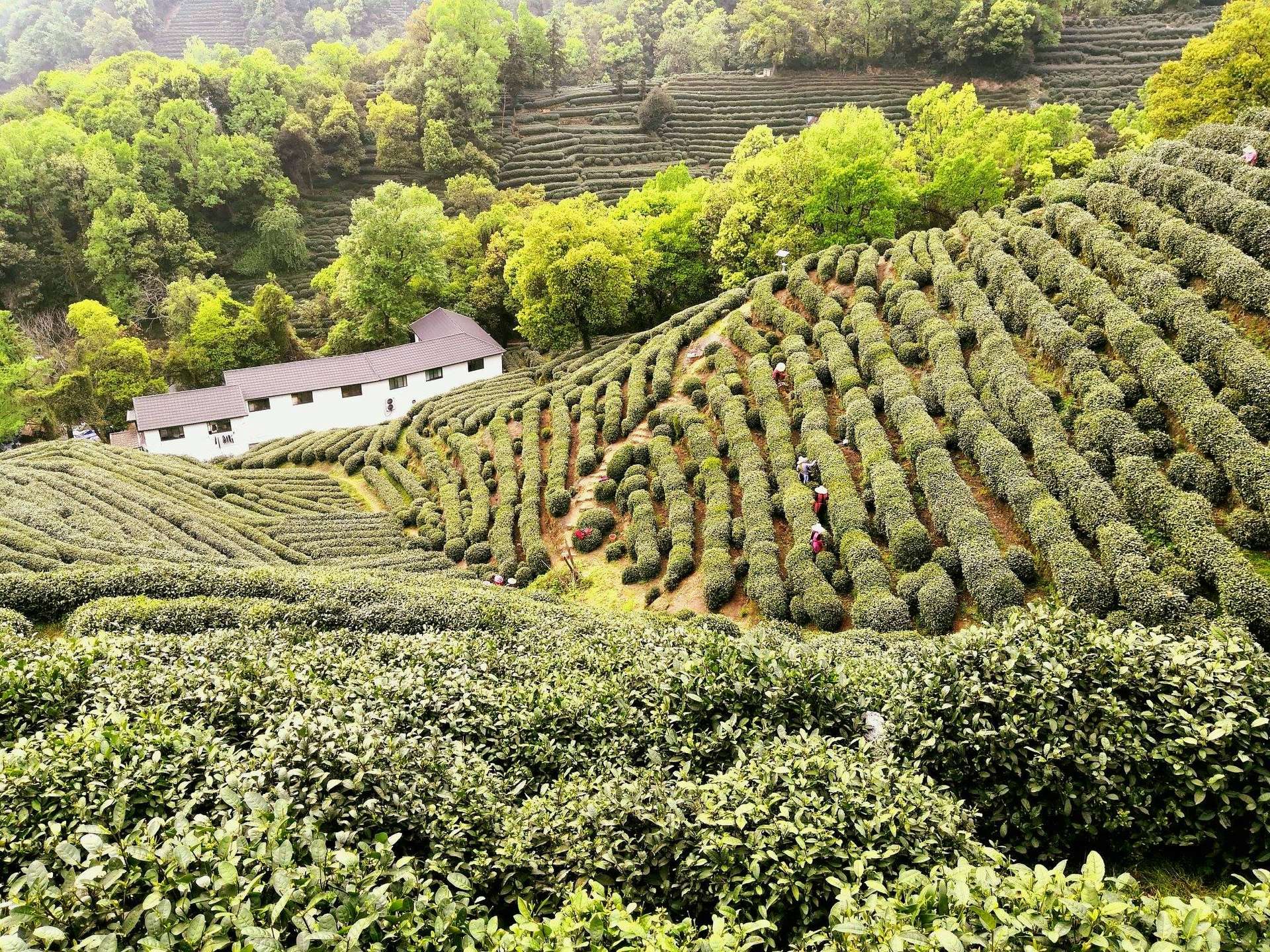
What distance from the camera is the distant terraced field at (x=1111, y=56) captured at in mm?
77250

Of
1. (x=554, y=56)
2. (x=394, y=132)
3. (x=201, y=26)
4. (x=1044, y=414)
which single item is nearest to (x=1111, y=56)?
(x=554, y=56)

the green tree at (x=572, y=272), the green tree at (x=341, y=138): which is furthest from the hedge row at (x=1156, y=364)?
the green tree at (x=341, y=138)

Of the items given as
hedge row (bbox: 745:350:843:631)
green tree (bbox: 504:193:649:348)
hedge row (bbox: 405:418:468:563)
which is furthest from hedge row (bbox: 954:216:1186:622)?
hedge row (bbox: 405:418:468:563)

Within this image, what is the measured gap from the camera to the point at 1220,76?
37.3 metres

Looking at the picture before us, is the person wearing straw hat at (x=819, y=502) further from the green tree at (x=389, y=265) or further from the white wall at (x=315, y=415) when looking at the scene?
the green tree at (x=389, y=265)

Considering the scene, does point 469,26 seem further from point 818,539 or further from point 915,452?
point 818,539

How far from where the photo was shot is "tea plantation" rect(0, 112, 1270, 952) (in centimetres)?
651

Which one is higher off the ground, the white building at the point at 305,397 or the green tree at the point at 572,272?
the green tree at the point at 572,272

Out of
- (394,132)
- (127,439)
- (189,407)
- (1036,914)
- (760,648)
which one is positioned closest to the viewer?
(1036,914)

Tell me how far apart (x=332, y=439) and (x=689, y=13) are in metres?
109

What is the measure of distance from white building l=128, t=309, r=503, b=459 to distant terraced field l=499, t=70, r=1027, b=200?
117 ft

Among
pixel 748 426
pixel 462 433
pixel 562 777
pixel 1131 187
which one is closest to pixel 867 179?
pixel 1131 187

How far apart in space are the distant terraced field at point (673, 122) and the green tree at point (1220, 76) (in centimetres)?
4486

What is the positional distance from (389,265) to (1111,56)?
269 feet
